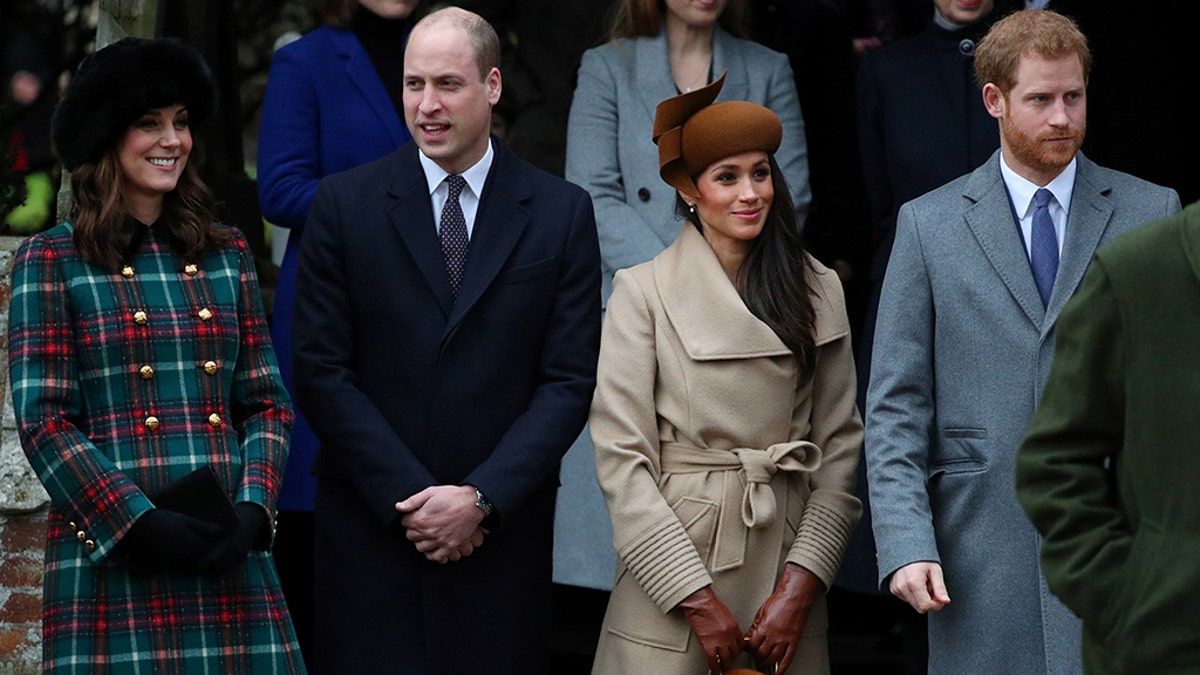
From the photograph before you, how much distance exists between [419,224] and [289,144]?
953 mm

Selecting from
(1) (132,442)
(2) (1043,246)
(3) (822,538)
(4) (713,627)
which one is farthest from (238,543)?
(2) (1043,246)

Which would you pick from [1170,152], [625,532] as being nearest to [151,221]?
[625,532]

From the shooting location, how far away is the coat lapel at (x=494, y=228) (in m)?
4.29

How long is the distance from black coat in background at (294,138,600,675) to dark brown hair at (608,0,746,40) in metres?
1.33

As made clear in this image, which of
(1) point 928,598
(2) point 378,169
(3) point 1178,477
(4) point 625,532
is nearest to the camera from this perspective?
(3) point 1178,477

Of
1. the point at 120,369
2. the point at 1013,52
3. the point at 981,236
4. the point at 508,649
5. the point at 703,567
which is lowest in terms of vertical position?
the point at 508,649

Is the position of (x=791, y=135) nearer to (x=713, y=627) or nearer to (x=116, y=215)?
(x=713, y=627)

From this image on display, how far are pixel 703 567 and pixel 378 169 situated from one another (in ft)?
4.21

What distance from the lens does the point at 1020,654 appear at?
3893 mm

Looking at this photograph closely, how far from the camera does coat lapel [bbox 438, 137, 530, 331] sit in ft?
14.1

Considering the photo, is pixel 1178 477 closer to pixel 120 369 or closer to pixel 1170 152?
pixel 120 369

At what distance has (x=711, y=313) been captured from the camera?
420cm

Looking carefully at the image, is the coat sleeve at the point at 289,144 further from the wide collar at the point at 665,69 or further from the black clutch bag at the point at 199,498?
the black clutch bag at the point at 199,498

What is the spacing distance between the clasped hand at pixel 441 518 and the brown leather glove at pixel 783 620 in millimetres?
690
